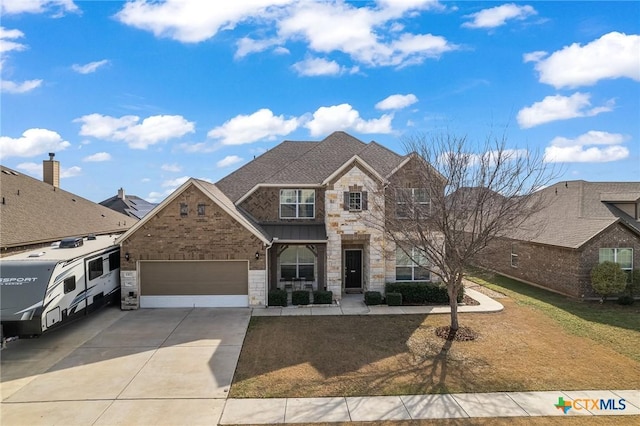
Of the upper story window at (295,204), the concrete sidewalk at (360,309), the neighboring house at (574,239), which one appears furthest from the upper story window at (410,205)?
the upper story window at (295,204)

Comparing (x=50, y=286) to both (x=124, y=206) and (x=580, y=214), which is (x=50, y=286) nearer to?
(x=580, y=214)

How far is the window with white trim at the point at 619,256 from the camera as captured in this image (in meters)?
19.4

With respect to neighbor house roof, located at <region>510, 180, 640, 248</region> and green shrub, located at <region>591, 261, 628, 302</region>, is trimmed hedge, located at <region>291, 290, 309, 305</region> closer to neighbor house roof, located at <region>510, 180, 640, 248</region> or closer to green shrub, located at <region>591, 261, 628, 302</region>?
neighbor house roof, located at <region>510, 180, 640, 248</region>

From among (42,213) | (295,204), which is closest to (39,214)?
(42,213)

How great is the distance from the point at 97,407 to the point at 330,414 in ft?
17.8

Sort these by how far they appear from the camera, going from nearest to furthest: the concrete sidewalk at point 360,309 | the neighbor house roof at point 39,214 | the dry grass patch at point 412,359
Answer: the dry grass patch at point 412,359
the neighbor house roof at point 39,214
the concrete sidewalk at point 360,309

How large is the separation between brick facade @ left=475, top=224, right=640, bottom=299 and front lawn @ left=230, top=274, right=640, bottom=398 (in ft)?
9.00

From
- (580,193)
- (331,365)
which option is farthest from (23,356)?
(580,193)

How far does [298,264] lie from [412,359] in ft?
32.4

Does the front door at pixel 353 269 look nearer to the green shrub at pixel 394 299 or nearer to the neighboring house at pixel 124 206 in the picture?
the green shrub at pixel 394 299

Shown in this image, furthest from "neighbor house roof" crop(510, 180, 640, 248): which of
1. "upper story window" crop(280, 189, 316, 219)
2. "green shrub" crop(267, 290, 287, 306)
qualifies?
"green shrub" crop(267, 290, 287, 306)

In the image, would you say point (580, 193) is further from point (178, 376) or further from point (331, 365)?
point (178, 376)

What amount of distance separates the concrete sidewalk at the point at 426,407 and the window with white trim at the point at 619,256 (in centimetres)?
1188

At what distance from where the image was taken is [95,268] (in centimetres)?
1555
